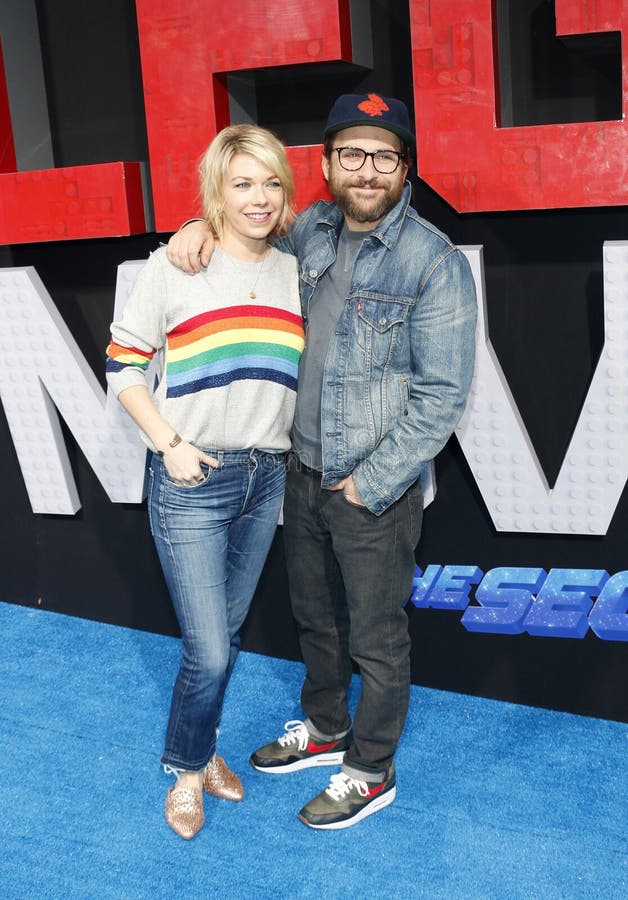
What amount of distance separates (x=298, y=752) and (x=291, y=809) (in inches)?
8.7

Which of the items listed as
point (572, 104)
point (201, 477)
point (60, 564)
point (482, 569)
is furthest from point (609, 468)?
point (60, 564)

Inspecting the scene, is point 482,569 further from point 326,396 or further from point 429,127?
point 429,127

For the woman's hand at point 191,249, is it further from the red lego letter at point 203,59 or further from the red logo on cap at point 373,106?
the red lego letter at point 203,59

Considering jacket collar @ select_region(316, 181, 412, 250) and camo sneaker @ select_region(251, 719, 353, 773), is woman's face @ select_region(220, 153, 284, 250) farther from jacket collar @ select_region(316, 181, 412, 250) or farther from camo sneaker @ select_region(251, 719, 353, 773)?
camo sneaker @ select_region(251, 719, 353, 773)

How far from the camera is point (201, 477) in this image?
92.2 inches

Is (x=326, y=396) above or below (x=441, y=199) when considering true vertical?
below

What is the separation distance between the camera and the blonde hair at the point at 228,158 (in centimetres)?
229

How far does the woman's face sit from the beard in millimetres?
144

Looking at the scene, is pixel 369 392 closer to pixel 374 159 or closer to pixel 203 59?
pixel 374 159

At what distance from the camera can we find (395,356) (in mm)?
2412

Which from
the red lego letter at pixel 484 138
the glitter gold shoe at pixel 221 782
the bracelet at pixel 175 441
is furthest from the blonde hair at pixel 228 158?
the glitter gold shoe at pixel 221 782

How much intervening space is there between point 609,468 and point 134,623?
193 cm

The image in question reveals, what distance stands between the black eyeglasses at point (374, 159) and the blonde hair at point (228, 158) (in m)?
0.14

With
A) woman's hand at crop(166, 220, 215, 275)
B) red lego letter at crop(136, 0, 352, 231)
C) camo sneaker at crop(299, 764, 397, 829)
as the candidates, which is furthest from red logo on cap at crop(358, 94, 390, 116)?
camo sneaker at crop(299, 764, 397, 829)
